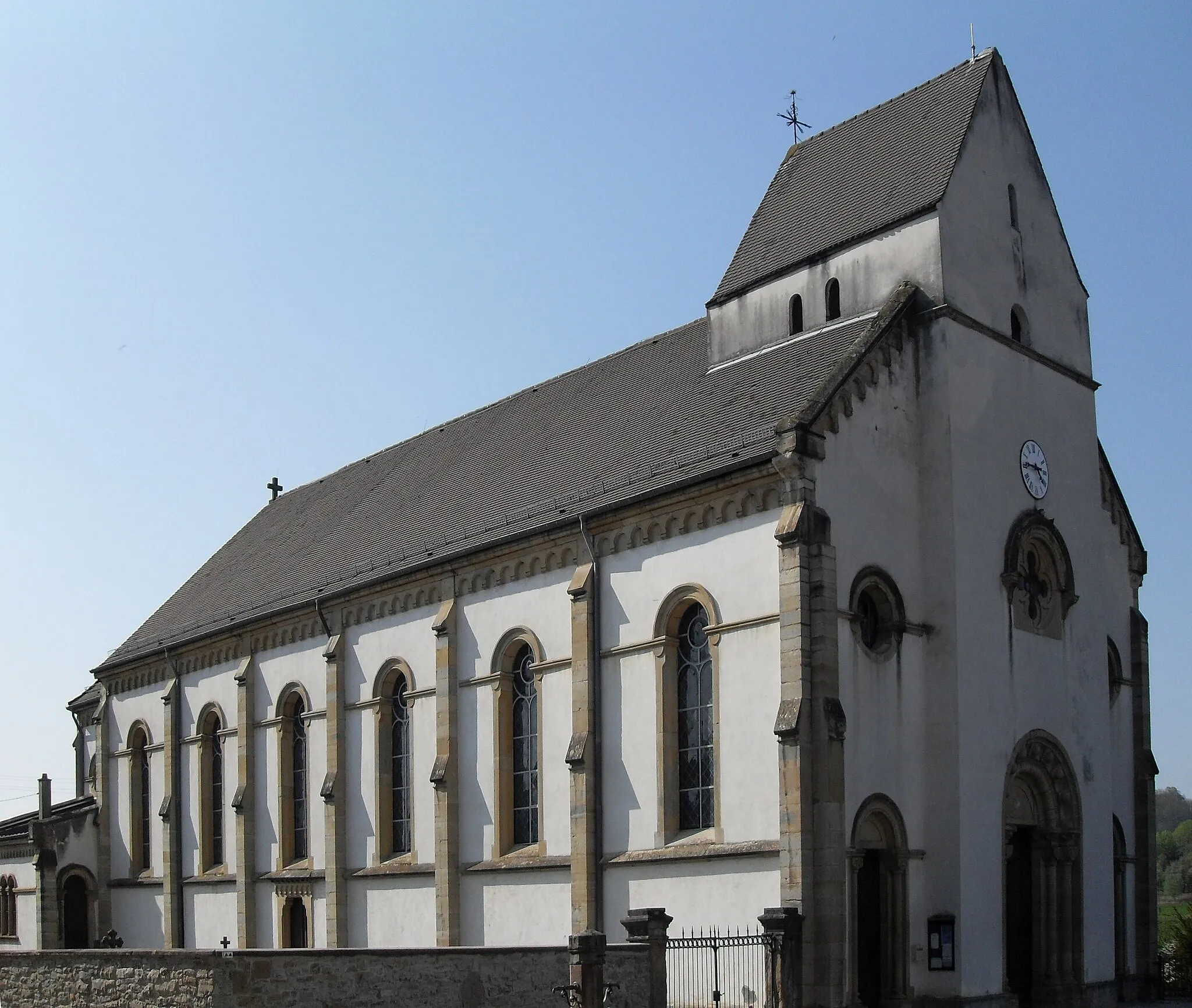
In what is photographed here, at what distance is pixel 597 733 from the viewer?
2700 centimetres

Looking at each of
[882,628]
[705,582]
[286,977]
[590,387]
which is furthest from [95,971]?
[590,387]

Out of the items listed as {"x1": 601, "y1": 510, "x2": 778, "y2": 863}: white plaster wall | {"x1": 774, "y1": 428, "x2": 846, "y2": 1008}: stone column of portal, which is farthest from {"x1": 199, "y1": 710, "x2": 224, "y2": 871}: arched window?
{"x1": 774, "y1": 428, "x2": 846, "y2": 1008}: stone column of portal

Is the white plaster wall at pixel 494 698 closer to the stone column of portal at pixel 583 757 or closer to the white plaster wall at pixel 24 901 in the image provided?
the stone column of portal at pixel 583 757

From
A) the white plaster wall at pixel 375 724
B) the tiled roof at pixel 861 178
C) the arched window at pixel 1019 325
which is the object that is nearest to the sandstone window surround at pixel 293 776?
the white plaster wall at pixel 375 724

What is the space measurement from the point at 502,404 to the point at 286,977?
20879 millimetres

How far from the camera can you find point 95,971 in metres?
21.3

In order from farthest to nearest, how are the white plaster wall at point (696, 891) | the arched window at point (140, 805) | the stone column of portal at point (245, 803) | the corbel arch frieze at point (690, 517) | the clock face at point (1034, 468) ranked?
the arched window at point (140, 805), the stone column of portal at point (245, 803), the clock face at point (1034, 468), the corbel arch frieze at point (690, 517), the white plaster wall at point (696, 891)

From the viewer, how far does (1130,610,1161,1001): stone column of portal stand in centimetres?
2992

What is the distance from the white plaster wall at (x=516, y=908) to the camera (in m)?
27.2

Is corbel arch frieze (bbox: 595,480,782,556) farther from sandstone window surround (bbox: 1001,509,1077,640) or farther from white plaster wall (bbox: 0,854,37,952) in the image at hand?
white plaster wall (bbox: 0,854,37,952)

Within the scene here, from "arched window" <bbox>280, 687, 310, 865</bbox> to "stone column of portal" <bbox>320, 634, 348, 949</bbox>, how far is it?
5.49 feet

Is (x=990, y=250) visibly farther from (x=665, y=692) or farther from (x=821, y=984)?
(x=821, y=984)

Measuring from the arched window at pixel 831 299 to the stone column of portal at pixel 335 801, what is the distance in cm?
1301

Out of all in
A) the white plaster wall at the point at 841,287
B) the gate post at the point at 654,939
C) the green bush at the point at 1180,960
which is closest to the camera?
the gate post at the point at 654,939
